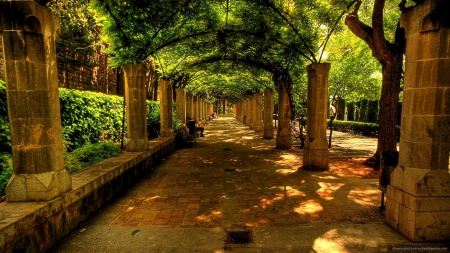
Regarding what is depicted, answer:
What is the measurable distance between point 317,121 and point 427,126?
440 centimetres

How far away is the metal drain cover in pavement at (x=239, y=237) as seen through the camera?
12.1 feet

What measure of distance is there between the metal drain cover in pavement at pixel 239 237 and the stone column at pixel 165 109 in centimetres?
918

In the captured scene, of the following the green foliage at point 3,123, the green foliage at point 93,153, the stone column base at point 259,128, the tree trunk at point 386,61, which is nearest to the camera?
the green foliage at point 3,123

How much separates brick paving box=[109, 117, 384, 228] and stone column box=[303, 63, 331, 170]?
44 cm

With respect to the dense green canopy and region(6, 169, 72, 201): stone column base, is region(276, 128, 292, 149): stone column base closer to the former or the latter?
the dense green canopy

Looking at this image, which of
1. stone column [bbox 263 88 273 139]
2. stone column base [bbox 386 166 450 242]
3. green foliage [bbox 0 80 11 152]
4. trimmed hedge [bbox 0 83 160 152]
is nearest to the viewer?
stone column base [bbox 386 166 450 242]

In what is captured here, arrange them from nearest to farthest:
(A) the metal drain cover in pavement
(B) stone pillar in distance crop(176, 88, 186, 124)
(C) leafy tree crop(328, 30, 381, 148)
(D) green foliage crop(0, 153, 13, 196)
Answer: (A) the metal drain cover in pavement → (D) green foliage crop(0, 153, 13, 196) → (C) leafy tree crop(328, 30, 381, 148) → (B) stone pillar in distance crop(176, 88, 186, 124)

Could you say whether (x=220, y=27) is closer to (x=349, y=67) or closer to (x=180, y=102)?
(x=349, y=67)

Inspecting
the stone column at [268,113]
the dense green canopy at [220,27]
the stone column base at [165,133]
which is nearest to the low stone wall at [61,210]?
the dense green canopy at [220,27]

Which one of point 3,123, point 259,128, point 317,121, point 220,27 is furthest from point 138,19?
point 259,128

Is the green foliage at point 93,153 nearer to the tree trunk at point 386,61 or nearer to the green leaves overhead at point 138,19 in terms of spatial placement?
the green leaves overhead at point 138,19

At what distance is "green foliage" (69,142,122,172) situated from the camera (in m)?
6.48

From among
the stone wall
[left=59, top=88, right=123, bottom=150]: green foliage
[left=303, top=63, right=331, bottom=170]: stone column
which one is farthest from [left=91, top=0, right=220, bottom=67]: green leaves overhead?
the stone wall

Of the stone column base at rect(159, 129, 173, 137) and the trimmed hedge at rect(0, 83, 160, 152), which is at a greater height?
the trimmed hedge at rect(0, 83, 160, 152)
